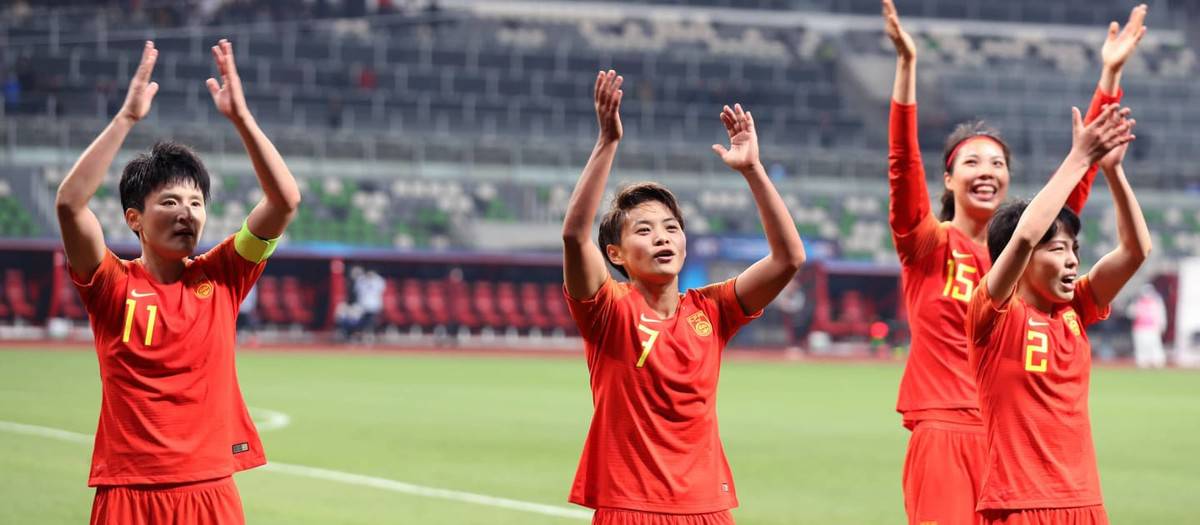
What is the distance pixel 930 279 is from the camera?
5730mm

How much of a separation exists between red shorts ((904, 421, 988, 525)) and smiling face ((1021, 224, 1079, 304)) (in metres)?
0.71

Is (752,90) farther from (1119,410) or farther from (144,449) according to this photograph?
(144,449)

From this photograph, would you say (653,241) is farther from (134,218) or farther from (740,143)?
(134,218)

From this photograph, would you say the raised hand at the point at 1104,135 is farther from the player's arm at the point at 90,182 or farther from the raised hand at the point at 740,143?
the player's arm at the point at 90,182

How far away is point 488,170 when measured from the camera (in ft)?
120

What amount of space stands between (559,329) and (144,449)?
28982 mm

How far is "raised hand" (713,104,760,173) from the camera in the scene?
4520 millimetres

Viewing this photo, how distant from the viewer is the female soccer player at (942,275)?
541 centimetres

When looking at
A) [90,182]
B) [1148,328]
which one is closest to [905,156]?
[90,182]

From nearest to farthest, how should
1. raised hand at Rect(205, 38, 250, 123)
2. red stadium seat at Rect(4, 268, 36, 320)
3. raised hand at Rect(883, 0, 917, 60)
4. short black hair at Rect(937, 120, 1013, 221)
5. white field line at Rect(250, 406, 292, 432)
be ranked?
raised hand at Rect(205, 38, 250, 123)
raised hand at Rect(883, 0, 917, 60)
short black hair at Rect(937, 120, 1013, 221)
white field line at Rect(250, 406, 292, 432)
red stadium seat at Rect(4, 268, 36, 320)

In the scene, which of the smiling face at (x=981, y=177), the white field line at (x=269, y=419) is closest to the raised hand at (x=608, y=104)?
the smiling face at (x=981, y=177)

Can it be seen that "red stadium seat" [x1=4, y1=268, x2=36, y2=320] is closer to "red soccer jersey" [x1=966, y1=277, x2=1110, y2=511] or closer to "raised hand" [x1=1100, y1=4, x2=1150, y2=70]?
"raised hand" [x1=1100, y1=4, x2=1150, y2=70]

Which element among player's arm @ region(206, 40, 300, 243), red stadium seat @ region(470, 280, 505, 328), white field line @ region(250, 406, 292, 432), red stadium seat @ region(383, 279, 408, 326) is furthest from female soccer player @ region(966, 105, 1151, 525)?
red stadium seat @ region(470, 280, 505, 328)

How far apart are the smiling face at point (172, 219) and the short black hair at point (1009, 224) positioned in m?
2.75
